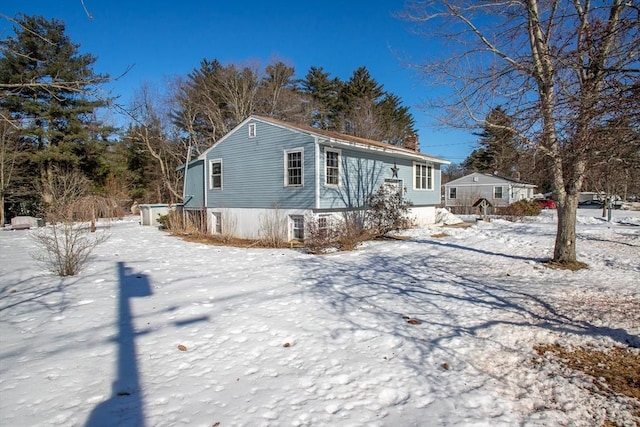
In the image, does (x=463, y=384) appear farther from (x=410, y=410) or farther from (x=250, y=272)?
(x=250, y=272)

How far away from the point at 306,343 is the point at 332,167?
1056cm

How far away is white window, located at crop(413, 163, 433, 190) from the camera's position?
65.3 ft

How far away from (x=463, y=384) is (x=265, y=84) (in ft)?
111

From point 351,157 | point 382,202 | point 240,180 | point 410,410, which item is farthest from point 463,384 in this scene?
point 240,180

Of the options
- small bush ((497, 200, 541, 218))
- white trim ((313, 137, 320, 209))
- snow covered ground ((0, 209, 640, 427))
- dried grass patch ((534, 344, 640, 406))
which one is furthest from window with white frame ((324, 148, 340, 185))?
small bush ((497, 200, 541, 218))

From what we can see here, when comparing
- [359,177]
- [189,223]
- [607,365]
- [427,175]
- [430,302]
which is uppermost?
[427,175]

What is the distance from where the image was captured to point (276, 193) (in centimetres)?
1453

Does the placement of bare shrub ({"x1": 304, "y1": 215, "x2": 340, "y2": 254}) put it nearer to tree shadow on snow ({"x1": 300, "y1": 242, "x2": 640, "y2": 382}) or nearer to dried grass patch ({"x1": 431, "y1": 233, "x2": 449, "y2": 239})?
tree shadow on snow ({"x1": 300, "y1": 242, "x2": 640, "y2": 382})

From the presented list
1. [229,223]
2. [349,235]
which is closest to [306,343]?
[349,235]

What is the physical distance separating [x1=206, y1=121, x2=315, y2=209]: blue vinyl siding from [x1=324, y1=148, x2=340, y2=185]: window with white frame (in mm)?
755

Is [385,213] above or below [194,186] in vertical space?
below

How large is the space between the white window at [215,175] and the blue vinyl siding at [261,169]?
0.22m

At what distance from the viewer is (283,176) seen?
46.8 ft

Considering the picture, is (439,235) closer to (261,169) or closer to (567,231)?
(567,231)
